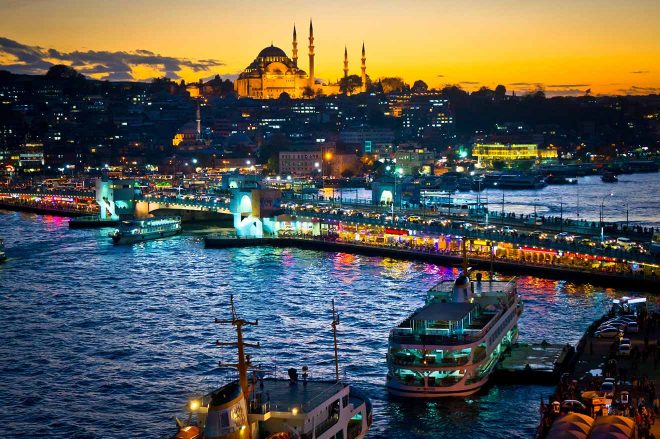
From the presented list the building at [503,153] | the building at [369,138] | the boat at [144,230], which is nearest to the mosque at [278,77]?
the building at [369,138]

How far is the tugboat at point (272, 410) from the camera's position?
8508mm

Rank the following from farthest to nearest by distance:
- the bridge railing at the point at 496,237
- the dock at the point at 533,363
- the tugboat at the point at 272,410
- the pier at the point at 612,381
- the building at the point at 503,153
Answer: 1. the building at the point at 503,153
2. the bridge railing at the point at 496,237
3. the dock at the point at 533,363
4. the pier at the point at 612,381
5. the tugboat at the point at 272,410

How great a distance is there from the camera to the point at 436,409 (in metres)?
13.4

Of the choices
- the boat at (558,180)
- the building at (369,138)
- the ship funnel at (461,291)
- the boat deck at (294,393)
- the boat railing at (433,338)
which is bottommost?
the boat railing at (433,338)

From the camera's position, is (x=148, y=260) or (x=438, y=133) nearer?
(x=148, y=260)

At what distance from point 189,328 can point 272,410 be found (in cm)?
976

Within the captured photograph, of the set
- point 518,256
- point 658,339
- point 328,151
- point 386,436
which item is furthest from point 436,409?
point 328,151

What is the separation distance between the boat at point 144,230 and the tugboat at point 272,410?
905 inches

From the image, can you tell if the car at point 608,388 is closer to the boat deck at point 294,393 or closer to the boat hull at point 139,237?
the boat deck at point 294,393

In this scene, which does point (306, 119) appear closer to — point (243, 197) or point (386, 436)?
point (243, 197)

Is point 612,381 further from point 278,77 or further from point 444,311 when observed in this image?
point 278,77

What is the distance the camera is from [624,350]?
1423cm

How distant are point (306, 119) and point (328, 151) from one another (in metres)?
30.8

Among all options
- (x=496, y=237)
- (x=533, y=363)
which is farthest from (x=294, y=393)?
(x=496, y=237)
